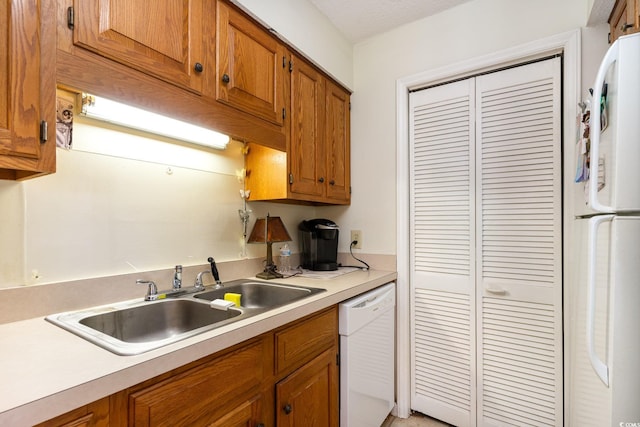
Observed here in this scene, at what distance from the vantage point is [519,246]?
1.75 metres

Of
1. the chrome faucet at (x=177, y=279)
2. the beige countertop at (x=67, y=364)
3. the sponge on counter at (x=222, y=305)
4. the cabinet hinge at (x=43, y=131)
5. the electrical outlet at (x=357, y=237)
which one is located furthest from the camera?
the electrical outlet at (x=357, y=237)

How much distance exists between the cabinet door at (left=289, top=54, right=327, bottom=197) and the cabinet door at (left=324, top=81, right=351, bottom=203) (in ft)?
0.24

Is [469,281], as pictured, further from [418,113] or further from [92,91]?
[92,91]

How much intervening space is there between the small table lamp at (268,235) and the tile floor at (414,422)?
1.18 metres

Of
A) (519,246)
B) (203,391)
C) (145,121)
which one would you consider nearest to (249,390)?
(203,391)

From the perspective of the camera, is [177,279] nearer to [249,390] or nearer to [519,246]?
[249,390]

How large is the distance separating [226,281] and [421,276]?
1.21 metres

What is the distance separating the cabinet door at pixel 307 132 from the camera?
176 centimetres

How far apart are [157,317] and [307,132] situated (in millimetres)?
1215

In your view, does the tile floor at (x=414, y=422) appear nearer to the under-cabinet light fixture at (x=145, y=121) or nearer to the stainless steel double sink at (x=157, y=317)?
the stainless steel double sink at (x=157, y=317)

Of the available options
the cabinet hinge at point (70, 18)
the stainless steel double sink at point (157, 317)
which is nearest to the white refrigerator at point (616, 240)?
the stainless steel double sink at point (157, 317)

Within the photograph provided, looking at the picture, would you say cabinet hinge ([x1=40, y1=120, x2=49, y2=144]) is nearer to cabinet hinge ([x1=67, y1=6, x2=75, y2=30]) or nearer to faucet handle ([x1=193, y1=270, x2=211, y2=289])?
cabinet hinge ([x1=67, y1=6, x2=75, y2=30])

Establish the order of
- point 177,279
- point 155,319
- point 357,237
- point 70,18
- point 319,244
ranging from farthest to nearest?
point 357,237
point 319,244
point 177,279
point 155,319
point 70,18

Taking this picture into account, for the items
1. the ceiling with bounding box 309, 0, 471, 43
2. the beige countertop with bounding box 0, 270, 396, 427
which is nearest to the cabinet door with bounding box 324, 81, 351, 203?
the ceiling with bounding box 309, 0, 471, 43
